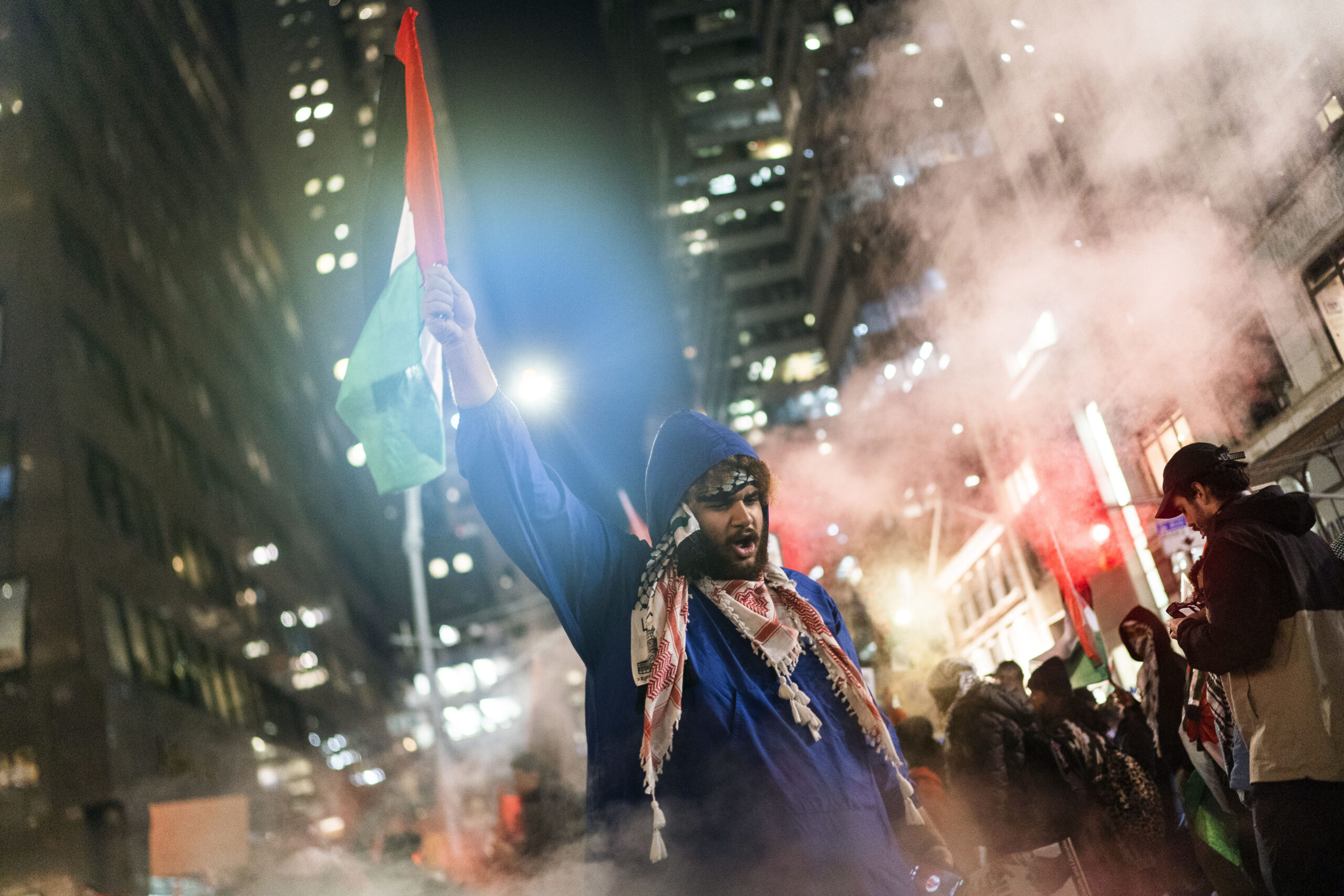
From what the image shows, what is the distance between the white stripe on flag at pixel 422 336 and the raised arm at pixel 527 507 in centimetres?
95

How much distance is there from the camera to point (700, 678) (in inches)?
94.0

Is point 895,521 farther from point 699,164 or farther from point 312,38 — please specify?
point 312,38

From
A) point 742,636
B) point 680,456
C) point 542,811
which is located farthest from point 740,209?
point 742,636

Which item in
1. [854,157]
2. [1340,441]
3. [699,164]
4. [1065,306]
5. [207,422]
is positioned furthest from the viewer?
[699,164]

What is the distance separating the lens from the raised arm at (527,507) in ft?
7.89

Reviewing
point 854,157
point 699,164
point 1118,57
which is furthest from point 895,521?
point 699,164

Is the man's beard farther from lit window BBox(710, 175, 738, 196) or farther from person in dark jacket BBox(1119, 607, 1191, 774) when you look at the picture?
lit window BBox(710, 175, 738, 196)

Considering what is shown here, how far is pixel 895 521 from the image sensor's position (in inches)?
1135

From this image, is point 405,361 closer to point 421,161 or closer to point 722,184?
point 421,161

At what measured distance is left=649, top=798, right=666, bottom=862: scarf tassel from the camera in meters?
2.07

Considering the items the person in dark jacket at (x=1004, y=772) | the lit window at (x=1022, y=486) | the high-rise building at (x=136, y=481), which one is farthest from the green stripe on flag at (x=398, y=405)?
the lit window at (x=1022, y=486)

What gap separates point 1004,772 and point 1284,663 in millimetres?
2268

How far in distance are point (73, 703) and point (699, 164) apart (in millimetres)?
62532

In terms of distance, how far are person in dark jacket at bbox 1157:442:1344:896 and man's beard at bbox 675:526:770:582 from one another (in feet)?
4.58
